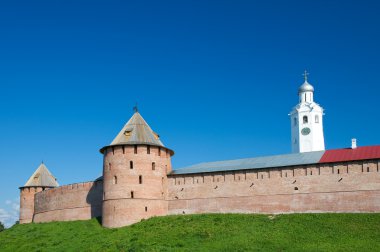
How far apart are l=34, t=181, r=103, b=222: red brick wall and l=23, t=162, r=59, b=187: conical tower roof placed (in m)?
3.61

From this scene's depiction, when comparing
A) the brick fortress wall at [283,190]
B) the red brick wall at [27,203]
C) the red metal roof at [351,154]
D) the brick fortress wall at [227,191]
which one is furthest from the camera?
the red brick wall at [27,203]

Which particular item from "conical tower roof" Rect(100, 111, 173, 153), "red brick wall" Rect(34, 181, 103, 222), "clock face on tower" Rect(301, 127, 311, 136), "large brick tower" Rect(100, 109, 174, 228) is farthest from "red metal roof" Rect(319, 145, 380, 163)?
"clock face on tower" Rect(301, 127, 311, 136)

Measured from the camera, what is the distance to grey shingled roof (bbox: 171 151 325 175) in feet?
114

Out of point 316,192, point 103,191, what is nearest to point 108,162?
point 103,191

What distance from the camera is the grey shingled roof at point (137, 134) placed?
37.1 m

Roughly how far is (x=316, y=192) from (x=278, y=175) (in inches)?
107

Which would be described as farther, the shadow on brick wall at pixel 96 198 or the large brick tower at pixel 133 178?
the shadow on brick wall at pixel 96 198

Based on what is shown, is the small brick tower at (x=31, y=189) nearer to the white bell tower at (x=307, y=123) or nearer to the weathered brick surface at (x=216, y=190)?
the weathered brick surface at (x=216, y=190)

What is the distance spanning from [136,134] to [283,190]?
10.6 metres

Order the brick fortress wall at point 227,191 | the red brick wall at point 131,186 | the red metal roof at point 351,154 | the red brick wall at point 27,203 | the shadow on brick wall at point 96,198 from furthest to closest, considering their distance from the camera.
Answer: the red brick wall at point 27,203
the shadow on brick wall at point 96,198
the red brick wall at point 131,186
the red metal roof at point 351,154
the brick fortress wall at point 227,191

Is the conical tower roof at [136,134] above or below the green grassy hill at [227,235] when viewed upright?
above

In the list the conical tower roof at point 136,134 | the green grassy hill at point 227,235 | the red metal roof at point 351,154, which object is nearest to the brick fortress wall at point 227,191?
the red metal roof at point 351,154

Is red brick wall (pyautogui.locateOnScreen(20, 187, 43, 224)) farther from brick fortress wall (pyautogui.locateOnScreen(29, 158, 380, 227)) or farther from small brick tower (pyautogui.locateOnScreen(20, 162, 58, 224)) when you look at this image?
brick fortress wall (pyautogui.locateOnScreen(29, 158, 380, 227))

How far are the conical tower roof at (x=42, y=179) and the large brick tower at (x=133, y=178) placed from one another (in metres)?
12.6
